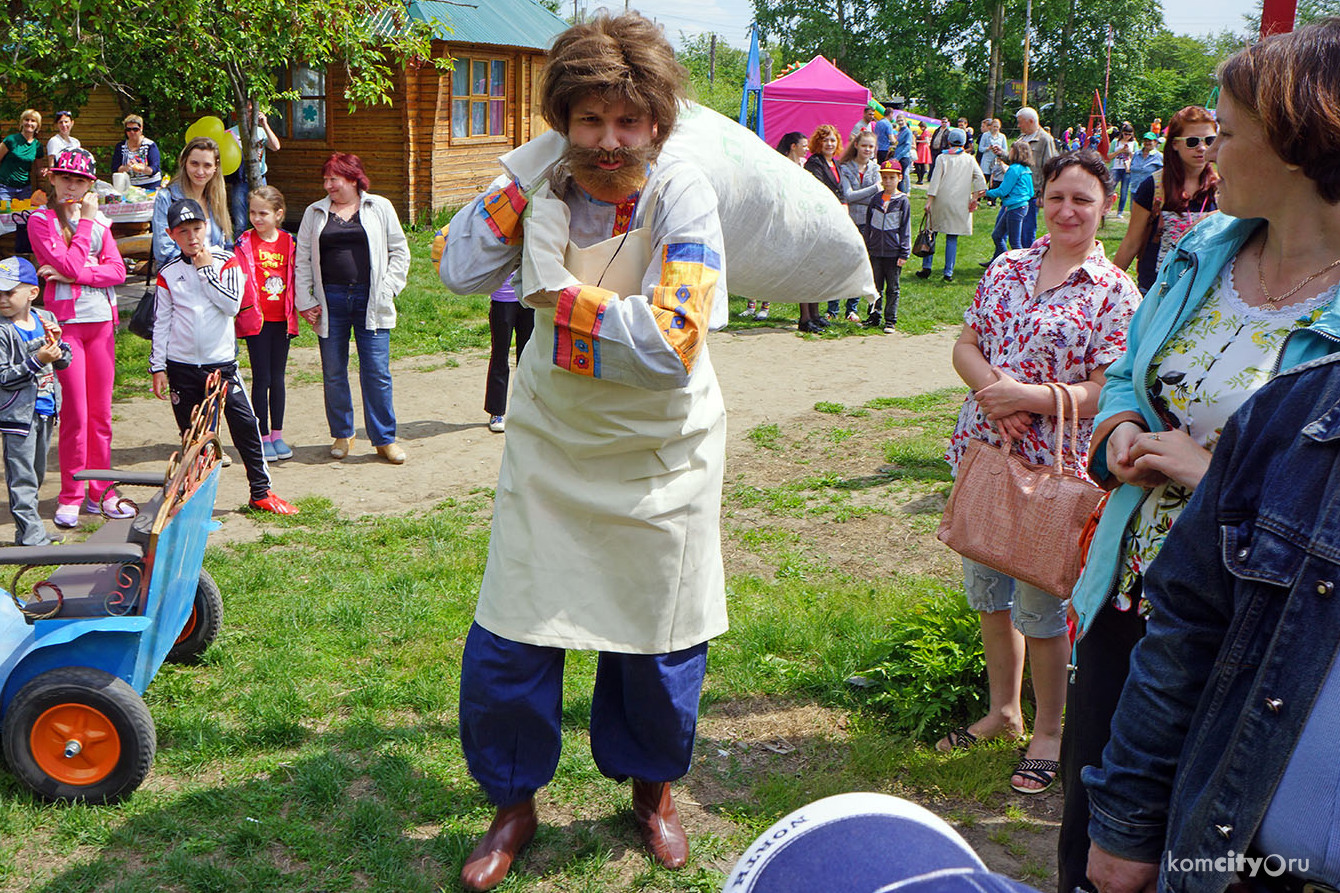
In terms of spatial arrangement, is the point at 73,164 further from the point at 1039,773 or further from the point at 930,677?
the point at 1039,773

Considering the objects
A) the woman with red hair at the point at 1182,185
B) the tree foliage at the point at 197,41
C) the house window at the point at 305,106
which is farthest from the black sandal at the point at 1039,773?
the house window at the point at 305,106

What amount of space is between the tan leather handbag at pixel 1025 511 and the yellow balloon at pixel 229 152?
40.8 ft

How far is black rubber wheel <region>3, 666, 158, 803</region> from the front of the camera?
337cm

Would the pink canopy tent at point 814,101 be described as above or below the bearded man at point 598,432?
above

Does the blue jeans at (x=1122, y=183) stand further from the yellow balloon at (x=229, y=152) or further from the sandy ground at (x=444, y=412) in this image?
the yellow balloon at (x=229, y=152)

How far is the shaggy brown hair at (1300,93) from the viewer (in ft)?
5.61

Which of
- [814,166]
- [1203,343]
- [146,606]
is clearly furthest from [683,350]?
[814,166]

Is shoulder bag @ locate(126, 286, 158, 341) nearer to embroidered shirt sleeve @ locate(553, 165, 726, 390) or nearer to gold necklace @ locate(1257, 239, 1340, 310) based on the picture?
embroidered shirt sleeve @ locate(553, 165, 726, 390)

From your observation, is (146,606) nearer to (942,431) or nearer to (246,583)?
(246,583)

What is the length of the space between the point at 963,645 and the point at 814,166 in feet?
26.8

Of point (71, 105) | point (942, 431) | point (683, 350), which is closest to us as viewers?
point (683, 350)

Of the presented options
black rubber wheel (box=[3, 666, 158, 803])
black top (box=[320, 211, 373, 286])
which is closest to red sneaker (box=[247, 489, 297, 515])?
black top (box=[320, 211, 373, 286])

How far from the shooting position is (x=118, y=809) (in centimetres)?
338

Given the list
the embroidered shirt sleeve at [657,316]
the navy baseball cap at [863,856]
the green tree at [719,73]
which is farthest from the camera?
the green tree at [719,73]
